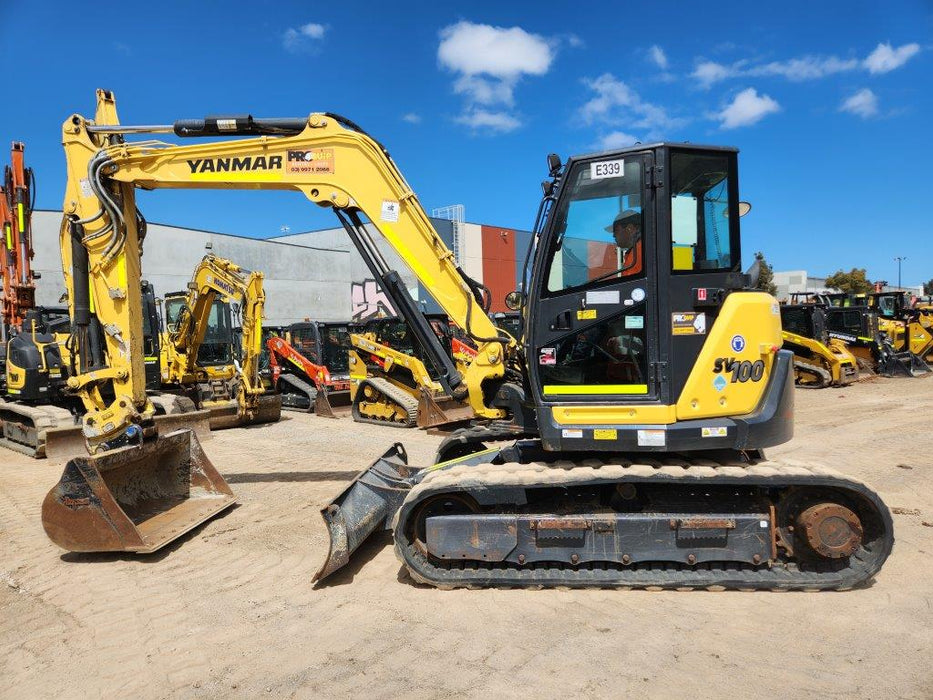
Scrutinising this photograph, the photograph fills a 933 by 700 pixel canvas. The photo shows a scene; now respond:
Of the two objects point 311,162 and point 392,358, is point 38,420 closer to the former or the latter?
point 392,358

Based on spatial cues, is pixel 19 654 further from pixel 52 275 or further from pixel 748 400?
pixel 52 275

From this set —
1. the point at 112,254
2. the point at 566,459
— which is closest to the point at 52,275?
the point at 112,254

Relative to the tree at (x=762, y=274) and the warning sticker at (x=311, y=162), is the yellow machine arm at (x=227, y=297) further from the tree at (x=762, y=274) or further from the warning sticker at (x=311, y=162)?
the tree at (x=762, y=274)

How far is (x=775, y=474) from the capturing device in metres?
3.95

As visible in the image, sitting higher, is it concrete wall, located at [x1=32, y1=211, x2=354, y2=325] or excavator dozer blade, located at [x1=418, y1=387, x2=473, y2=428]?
concrete wall, located at [x1=32, y1=211, x2=354, y2=325]

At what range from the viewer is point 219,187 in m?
5.50

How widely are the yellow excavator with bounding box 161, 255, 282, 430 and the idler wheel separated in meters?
9.08

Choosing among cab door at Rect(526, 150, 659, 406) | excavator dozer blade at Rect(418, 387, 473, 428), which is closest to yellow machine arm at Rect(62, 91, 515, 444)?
cab door at Rect(526, 150, 659, 406)

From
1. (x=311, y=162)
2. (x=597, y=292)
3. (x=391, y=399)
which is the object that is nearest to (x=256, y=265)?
(x=391, y=399)

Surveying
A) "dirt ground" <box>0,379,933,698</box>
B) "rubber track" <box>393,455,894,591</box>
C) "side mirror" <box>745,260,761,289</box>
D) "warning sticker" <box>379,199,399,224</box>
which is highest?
"warning sticker" <box>379,199,399,224</box>

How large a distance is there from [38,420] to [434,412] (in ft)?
19.5

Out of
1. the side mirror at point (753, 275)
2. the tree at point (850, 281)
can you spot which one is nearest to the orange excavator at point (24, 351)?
the side mirror at point (753, 275)

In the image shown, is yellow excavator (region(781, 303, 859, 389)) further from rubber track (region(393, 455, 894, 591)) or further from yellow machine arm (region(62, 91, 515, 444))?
yellow machine arm (region(62, 91, 515, 444))

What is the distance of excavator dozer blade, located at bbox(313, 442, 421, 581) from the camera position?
425 centimetres
